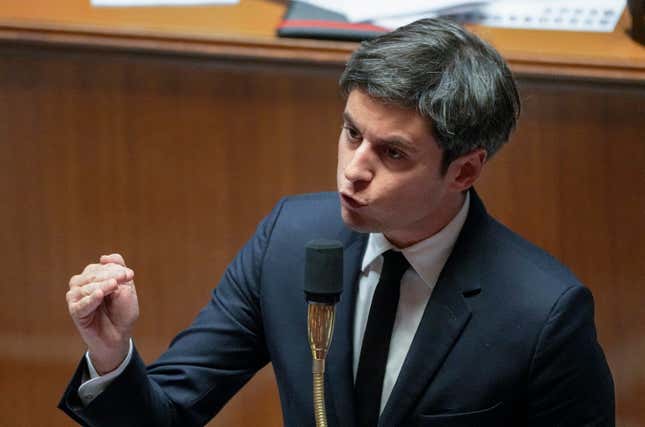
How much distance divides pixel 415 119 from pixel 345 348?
22cm

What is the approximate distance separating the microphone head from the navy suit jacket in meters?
0.20

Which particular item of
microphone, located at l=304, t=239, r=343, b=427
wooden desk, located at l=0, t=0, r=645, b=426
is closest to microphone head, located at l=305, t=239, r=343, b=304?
microphone, located at l=304, t=239, r=343, b=427

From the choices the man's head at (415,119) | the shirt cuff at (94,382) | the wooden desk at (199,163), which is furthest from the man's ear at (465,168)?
the wooden desk at (199,163)

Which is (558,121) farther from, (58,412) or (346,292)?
(58,412)

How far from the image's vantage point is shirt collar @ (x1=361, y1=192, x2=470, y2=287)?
1002mm

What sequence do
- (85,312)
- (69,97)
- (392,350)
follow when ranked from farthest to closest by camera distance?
(69,97) < (392,350) < (85,312)

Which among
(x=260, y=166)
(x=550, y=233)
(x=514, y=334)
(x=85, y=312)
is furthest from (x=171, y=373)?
(x=550, y=233)

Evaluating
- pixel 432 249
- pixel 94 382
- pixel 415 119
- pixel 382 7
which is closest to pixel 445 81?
pixel 415 119

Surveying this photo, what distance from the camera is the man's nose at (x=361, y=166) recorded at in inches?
35.9

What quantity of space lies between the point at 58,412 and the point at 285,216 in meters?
0.51

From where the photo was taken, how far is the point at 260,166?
4.58 feet

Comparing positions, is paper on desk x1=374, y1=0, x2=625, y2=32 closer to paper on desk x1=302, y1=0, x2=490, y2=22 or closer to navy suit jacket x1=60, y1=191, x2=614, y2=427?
paper on desk x1=302, y1=0, x2=490, y2=22

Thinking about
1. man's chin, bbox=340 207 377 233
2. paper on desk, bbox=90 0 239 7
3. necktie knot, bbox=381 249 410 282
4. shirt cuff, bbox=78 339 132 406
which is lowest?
shirt cuff, bbox=78 339 132 406

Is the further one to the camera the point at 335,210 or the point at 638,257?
the point at 638,257
